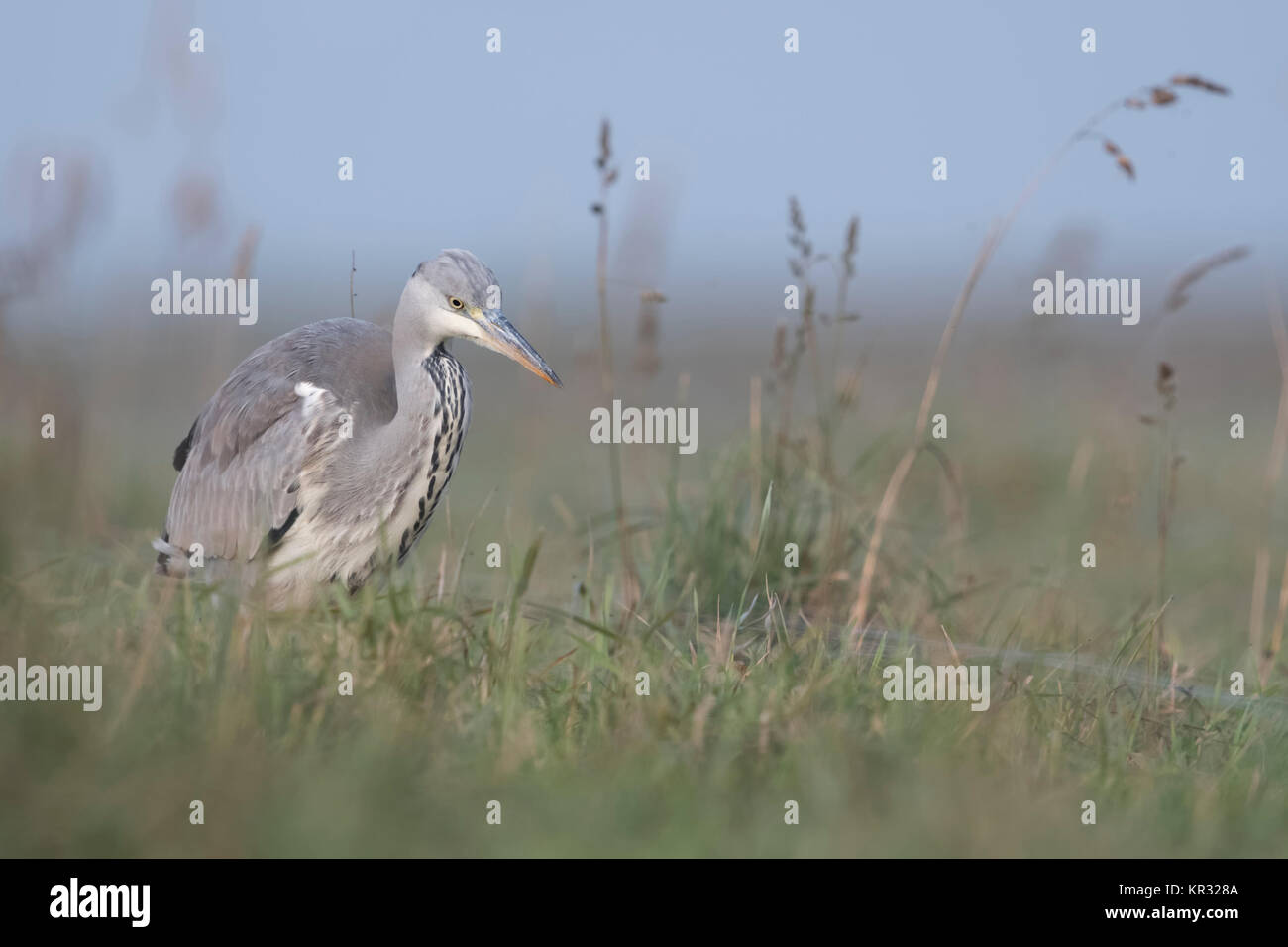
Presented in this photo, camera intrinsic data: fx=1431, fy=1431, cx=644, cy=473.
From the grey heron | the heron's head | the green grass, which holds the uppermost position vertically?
the heron's head

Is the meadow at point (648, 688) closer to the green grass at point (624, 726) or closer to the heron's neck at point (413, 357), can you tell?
the green grass at point (624, 726)

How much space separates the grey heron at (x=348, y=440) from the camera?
5516mm

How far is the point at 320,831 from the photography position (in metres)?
3.40

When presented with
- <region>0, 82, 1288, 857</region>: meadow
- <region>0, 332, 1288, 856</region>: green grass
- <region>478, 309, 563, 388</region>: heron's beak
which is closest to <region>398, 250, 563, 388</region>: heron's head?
<region>478, 309, 563, 388</region>: heron's beak

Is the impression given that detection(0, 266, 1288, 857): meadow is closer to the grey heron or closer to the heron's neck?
the grey heron

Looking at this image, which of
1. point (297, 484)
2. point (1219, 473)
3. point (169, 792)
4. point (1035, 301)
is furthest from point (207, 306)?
point (1219, 473)

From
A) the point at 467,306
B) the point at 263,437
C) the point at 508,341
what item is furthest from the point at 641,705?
the point at 263,437

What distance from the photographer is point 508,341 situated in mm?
5441

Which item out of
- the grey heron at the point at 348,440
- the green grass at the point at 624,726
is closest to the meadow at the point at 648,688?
the green grass at the point at 624,726

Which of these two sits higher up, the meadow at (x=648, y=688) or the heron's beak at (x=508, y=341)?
the heron's beak at (x=508, y=341)

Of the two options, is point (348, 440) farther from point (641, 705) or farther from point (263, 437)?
point (641, 705)

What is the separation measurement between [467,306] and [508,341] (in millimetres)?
219

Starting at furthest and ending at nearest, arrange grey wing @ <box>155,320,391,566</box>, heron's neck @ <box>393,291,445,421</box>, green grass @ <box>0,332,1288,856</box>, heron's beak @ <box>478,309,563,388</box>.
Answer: grey wing @ <box>155,320,391,566</box>, heron's neck @ <box>393,291,445,421</box>, heron's beak @ <box>478,309,563,388</box>, green grass @ <box>0,332,1288,856</box>

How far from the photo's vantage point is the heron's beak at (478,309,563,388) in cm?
543
